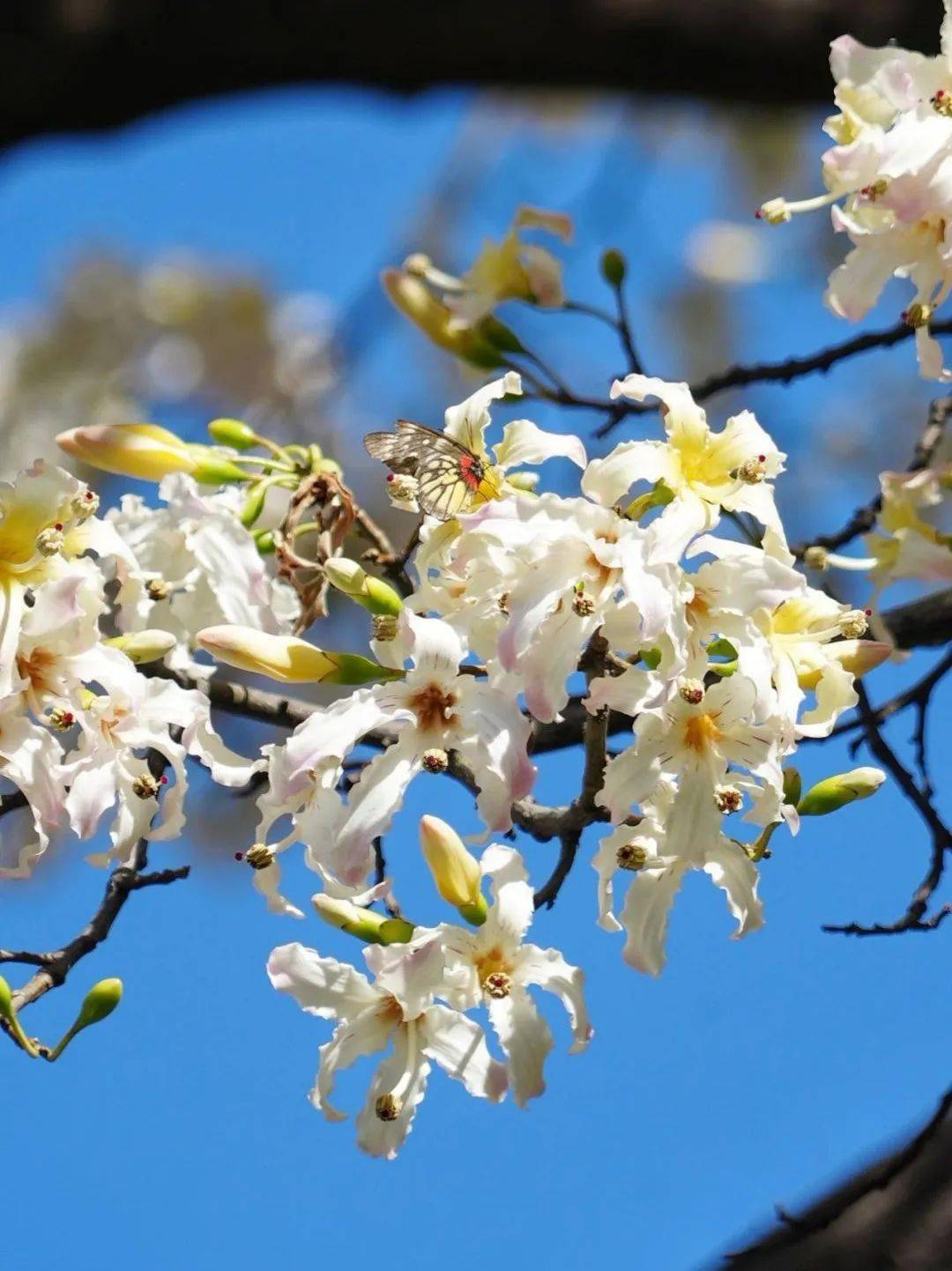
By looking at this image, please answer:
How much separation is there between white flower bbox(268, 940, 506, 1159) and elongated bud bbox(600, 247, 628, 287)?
41.7 inches

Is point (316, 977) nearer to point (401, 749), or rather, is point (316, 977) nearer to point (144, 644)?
point (401, 749)

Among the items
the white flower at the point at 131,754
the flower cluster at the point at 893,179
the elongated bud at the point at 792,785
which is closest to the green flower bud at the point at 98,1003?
the white flower at the point at 131,754

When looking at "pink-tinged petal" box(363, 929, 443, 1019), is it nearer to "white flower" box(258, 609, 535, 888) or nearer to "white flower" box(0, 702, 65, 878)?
"white flower" box(258, 609, 535, 888)

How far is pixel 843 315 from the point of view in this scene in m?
1.38

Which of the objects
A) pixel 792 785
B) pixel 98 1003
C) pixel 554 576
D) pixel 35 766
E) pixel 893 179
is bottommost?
pixel 98 1003

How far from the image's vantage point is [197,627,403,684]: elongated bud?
111 cm

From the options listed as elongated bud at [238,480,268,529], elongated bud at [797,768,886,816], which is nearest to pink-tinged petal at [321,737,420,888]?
elongated bud at [797,768,886,816]

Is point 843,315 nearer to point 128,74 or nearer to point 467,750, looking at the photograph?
point 467,750

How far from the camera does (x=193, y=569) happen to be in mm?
1426

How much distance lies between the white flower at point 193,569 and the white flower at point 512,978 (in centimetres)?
37

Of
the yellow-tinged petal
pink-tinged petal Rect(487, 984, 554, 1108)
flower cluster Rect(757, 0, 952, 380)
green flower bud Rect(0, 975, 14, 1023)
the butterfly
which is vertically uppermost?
flower cluster Rect(757, 0, 952, 380)

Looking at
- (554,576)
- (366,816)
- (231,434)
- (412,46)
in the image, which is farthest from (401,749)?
(412,46)

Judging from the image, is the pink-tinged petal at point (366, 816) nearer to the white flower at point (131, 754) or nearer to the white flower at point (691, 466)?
the white flower at point (131, 754)

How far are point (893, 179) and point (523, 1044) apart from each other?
0.76m
